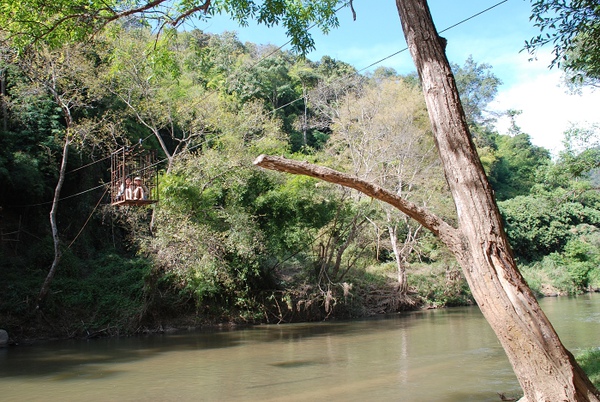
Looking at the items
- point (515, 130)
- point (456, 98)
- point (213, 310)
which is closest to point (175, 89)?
point (213, 310)

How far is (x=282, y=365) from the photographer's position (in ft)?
36.5

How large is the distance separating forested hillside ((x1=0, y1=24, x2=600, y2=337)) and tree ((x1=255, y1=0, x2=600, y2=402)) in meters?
7.86

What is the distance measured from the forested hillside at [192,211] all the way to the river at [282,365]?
6.32 ft

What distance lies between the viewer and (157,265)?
17344 millimetres

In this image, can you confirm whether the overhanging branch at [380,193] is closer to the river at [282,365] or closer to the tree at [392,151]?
the river at [282,365]

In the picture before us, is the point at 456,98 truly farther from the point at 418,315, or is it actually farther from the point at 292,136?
the point at 292,136

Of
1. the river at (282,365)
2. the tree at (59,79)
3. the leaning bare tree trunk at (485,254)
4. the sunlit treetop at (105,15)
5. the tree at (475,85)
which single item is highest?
the tree at (475,85)

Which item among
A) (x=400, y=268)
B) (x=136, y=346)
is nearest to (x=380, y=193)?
(x=136, y=346)

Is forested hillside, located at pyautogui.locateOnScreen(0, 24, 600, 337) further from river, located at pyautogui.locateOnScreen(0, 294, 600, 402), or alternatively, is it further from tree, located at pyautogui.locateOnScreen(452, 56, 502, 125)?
tree, located at pyautogui.locateOnScreen(452, 56, 502, 125)

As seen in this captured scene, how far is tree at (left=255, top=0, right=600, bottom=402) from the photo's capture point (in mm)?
3355

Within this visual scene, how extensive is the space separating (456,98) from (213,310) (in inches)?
642

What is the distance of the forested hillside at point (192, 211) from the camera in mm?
17000

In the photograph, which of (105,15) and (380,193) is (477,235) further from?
(105,15)

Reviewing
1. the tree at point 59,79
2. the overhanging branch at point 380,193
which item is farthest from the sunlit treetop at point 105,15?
the tree at point 59,79
